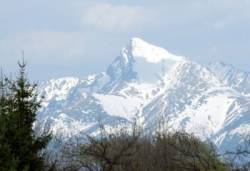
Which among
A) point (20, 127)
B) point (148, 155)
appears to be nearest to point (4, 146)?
point (20, 127)

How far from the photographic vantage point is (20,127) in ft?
71.5

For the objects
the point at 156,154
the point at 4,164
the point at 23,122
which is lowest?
the point at 4,164

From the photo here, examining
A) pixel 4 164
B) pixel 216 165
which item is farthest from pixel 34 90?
pixel 216 165

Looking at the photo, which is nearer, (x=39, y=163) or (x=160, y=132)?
(x=39, y=163)

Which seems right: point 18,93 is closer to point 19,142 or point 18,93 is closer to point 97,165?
point 19,142

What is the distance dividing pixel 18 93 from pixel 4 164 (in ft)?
9.93

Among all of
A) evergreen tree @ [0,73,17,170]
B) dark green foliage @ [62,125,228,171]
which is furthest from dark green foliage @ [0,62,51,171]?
dark green foliage @ [62,125,228,171]

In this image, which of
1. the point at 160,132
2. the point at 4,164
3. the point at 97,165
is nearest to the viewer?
the point at 4,164

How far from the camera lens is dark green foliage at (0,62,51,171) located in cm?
2079

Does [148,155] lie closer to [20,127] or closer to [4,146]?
[20,127]

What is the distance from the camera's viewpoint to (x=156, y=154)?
35562mm

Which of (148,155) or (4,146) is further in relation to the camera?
(148,155)

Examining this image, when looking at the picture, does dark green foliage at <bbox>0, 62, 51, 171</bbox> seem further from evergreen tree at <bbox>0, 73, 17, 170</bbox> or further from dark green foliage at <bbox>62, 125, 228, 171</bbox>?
dark green foliage at <bbox>62, 125, 228, 171</bbox>

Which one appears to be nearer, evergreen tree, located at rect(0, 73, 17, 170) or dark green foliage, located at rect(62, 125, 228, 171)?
evergreen tree, located at rect(0, 73, 17, 170)
